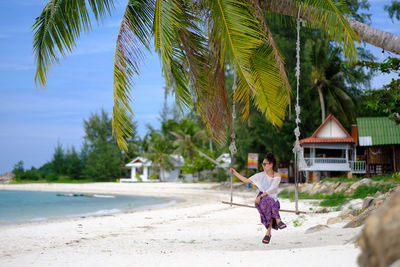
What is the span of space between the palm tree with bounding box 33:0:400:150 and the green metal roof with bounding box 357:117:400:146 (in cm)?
1769

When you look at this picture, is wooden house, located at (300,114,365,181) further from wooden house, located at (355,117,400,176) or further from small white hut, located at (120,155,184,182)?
small white hut, located at (120,155,184,182)

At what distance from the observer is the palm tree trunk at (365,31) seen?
7.05m

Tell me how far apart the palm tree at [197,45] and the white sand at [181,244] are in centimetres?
209

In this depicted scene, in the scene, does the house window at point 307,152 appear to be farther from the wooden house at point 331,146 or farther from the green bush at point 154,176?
the green bush at point 154,176

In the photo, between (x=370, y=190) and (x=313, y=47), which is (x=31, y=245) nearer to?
(x=370, y=190)

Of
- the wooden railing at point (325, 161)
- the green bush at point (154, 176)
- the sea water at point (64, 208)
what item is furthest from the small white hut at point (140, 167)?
the wooden railing at point (325, 161)

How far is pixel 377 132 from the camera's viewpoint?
24469 mm

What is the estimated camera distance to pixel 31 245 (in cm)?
909

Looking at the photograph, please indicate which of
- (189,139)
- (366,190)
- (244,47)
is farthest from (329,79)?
(244,47)

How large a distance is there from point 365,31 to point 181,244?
522 cm

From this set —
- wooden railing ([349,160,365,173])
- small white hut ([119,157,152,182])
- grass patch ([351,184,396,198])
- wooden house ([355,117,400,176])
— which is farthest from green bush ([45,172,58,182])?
grass patch ([351,184,396,198])

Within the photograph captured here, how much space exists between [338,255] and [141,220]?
9597 millimetres

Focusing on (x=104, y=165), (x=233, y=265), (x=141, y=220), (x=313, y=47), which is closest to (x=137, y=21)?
(x=233, y=265)

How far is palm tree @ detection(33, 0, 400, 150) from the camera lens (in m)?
7.52
